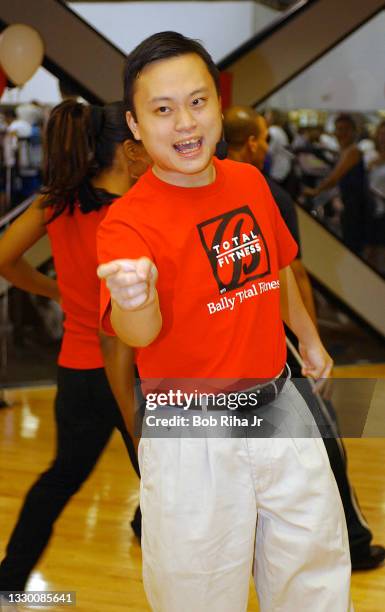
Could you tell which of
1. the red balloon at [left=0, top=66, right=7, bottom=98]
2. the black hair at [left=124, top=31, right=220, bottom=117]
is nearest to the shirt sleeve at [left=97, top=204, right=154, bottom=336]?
the black hair at [left=124, top=31, right=220, bottom=117]

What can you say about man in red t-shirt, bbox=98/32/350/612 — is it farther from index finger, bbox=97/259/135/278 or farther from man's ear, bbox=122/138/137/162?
man's ear, bbox=122/138/137/162

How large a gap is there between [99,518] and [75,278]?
1348mm

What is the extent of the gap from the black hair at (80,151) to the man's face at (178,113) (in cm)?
85

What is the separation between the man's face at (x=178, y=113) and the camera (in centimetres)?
164

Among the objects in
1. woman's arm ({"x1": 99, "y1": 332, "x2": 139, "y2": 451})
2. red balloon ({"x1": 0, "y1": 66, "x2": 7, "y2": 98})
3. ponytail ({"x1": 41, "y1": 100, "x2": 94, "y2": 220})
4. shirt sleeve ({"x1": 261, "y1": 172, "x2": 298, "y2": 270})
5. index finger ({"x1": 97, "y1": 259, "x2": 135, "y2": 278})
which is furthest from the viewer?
red balloon ({"x1": 0, "y1": 66, "x2": 7, "y2": 98})

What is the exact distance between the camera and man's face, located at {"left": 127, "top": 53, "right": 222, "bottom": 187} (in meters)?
1.64

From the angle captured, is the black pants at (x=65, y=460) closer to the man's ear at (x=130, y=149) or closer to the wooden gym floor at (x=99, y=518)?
the wooden gym floor at (x=99, y=518)

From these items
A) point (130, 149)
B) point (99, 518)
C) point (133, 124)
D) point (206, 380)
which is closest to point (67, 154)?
point (130, 149)

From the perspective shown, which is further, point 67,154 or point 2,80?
point 2,80

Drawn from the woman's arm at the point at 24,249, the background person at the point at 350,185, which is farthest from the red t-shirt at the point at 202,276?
the background person at the point at 350,185

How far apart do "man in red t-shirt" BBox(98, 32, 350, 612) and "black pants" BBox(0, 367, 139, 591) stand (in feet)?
2.79

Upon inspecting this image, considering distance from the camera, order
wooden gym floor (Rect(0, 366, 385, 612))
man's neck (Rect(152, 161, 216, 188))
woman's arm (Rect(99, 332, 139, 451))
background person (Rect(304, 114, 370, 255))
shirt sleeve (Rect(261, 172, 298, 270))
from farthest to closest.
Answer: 1. background person (Rect(304, 114, 370, 255))
2. wooden gym floor (Rect(0, 366, 385, 612))
3. woman's arm (Rect(99, 332, 139, 451))
4. shirt sleeve (Rect(261, 172, 298, 270))
5. man's neck (Rect(152, 161, 216, 188))

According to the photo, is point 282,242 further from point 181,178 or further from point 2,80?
point 2,80

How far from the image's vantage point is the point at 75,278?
2553mm
